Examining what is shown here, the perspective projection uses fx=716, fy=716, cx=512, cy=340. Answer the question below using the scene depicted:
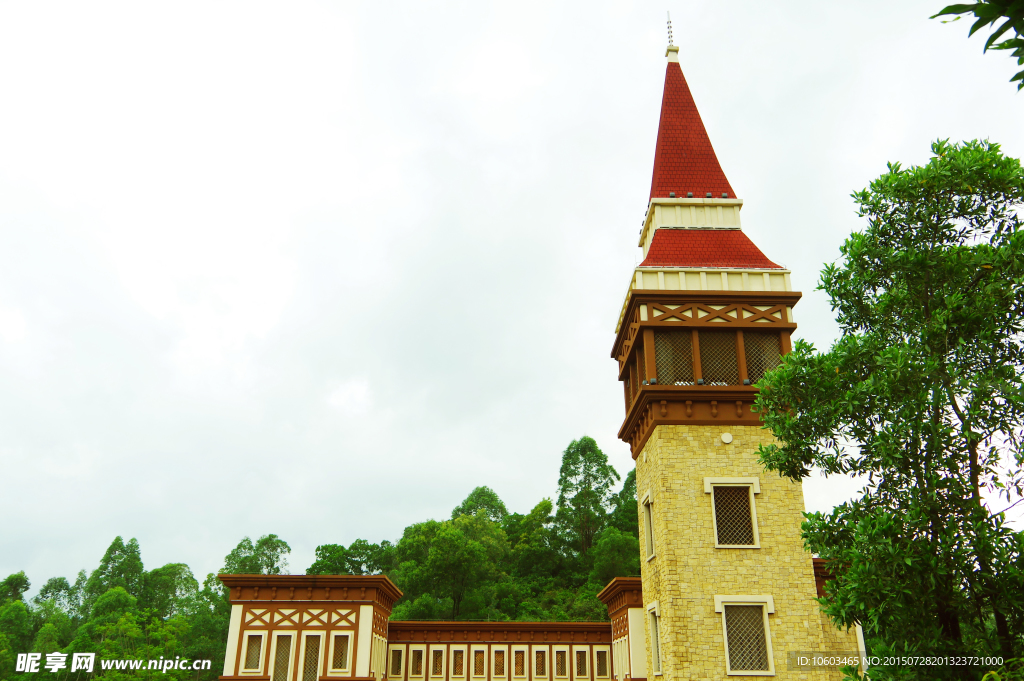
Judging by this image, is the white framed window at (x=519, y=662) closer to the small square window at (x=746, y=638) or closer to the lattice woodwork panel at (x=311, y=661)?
the lattice woodwork panel at (x=311, y=661)

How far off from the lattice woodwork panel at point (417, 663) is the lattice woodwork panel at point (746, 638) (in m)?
16.7

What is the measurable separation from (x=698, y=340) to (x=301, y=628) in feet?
53.5

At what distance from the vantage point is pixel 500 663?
30.4 metres

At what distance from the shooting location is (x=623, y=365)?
23250 mm

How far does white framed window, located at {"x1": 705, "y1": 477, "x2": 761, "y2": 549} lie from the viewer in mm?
18078

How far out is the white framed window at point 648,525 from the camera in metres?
19.7

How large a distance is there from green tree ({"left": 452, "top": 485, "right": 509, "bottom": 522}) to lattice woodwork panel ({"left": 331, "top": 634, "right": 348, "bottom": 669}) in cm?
4802

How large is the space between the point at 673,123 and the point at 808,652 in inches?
679

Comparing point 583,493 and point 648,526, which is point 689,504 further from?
point 583,493

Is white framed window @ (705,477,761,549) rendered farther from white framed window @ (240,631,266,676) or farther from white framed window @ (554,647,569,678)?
white framed window @ (240,631,266,676)

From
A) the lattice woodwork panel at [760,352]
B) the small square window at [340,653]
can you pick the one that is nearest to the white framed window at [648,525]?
the lattice woodwork panel at [760,352]

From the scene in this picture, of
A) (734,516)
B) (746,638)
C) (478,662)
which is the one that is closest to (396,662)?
(478,662)

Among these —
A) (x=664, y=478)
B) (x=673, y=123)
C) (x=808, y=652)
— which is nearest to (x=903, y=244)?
(x=664, y=478)

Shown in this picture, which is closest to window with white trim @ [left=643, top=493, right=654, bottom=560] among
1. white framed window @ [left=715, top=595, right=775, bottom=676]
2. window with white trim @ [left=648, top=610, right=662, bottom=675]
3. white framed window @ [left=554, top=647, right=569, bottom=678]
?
window with white trim @ [left=648, top=610, right=662, bottom=675]
